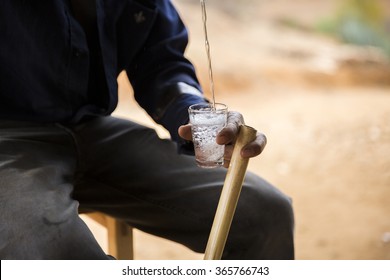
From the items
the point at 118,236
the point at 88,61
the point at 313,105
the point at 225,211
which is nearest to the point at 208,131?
the point at 225,211

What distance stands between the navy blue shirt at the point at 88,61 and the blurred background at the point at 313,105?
42.1 inches

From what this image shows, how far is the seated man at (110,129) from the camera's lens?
131cm

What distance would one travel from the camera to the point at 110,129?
4.80 ft

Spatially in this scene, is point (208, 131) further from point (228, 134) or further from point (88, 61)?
point (88, 61)

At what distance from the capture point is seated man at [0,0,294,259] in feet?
4.31

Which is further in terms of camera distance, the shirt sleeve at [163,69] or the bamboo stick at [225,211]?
the shirt sleeve at [163,69]

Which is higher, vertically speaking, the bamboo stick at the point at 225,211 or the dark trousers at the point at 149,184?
the bamboo stick at the point at 225,211

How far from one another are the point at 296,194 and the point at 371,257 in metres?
0.74

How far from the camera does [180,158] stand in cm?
144

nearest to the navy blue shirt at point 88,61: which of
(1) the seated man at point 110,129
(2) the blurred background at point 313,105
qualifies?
(1) the seated man at point 110,129

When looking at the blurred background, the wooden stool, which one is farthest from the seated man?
the blurred background

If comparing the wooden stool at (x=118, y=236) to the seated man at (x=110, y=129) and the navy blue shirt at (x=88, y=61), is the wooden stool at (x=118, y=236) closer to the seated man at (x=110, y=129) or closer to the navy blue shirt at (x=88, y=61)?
the seated man at (x=110, y=129)

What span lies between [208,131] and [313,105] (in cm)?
366

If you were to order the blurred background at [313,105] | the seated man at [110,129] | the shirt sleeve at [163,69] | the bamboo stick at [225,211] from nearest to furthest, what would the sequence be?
the bamboo stick at [225,211]
the seated man at [110,129]
the shirt sleeve at [163,69]
the blurred background at [313,105]
